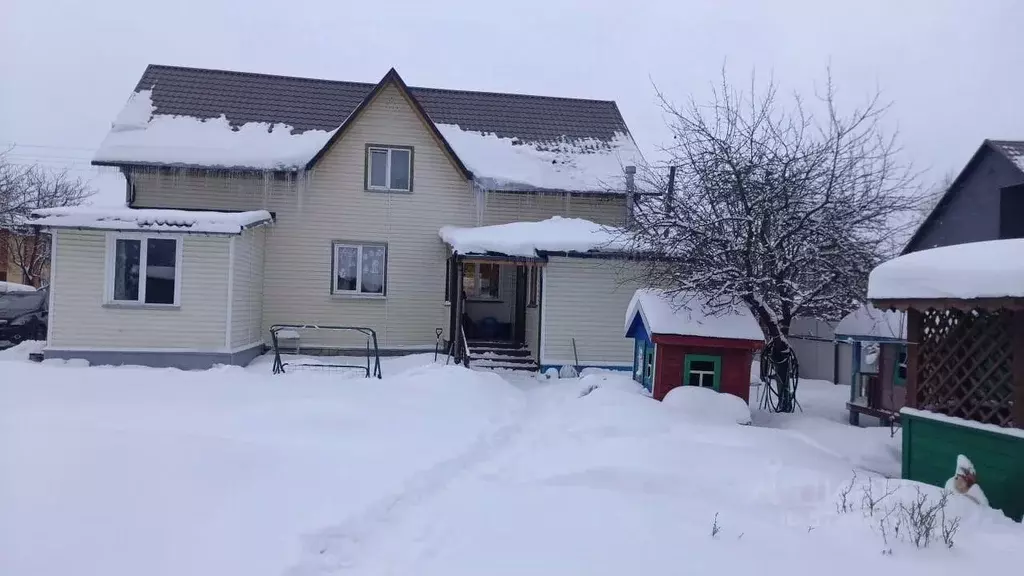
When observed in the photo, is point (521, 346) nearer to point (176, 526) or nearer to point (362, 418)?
point (362, 418)

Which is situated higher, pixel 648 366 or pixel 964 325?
pixel 964 325

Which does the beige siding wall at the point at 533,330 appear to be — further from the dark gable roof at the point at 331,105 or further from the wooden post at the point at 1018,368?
the wooden post at the point at 1018,368

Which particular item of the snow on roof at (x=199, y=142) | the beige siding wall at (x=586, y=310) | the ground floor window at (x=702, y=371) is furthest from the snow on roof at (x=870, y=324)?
the snow on roof at (x=199, y=142)

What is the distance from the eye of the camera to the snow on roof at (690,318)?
11594 mm

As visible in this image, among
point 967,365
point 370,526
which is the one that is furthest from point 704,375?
point 370,526

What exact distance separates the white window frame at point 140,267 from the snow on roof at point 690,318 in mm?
9342

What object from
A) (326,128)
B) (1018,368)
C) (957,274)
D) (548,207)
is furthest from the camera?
(326,128)

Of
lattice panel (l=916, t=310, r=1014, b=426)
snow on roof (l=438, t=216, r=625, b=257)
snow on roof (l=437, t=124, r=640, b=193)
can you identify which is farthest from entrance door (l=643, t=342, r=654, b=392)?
snow on roof (l=437, t=124, r=640, b=193)

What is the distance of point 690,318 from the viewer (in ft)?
39.0

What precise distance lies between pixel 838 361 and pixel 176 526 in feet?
57.4

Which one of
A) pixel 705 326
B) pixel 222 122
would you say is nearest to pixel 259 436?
pixel 705 326

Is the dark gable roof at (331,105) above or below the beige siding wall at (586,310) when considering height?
above

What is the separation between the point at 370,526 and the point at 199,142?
15.9m

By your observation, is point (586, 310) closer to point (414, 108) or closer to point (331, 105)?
point (414, 108)
